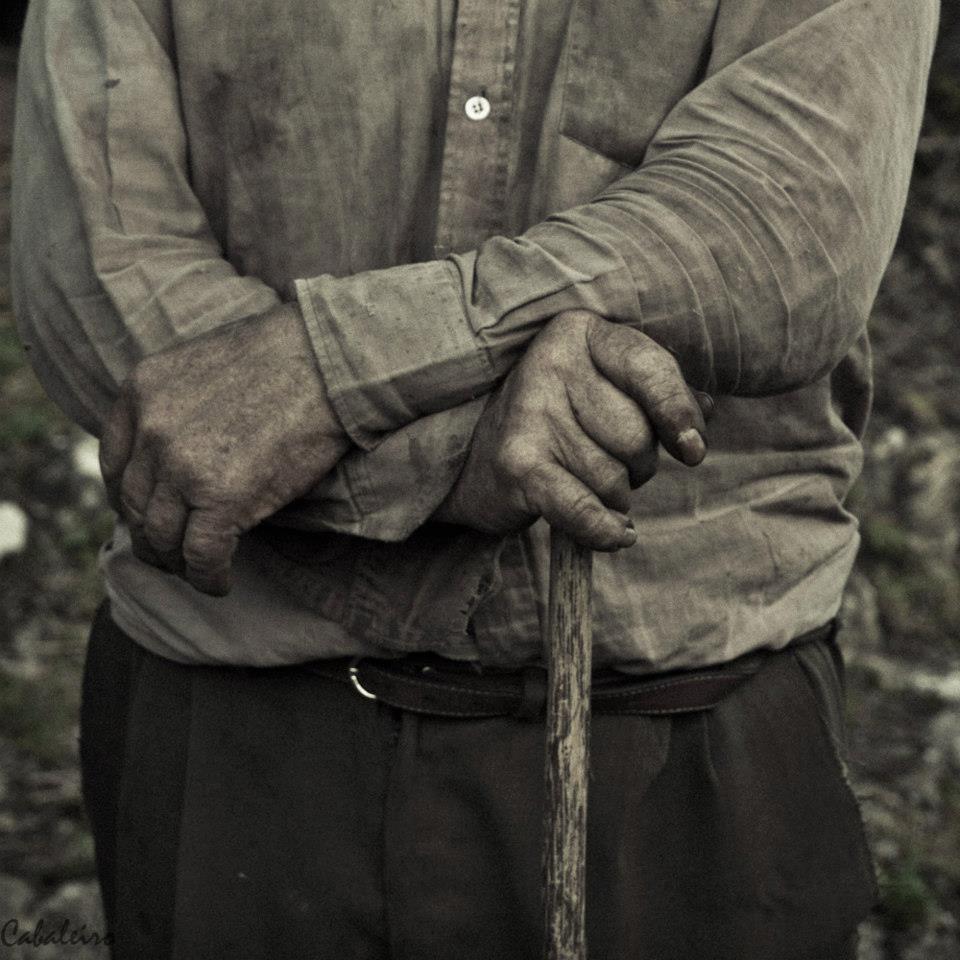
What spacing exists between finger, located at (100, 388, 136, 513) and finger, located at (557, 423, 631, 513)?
503mm

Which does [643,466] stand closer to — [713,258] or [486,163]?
[713,258]

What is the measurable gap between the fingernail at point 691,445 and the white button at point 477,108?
486mm

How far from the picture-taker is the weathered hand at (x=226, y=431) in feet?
5.36

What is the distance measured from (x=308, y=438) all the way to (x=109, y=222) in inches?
15.8

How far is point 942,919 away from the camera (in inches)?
136

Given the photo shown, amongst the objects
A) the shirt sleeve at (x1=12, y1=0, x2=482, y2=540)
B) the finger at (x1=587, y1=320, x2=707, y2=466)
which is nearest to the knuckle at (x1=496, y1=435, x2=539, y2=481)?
the finger at (x1=587, y1=320, x2=707, y2=466)

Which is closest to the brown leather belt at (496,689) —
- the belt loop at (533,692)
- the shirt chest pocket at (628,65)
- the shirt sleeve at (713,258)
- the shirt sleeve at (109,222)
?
the belt loop at (533,692)

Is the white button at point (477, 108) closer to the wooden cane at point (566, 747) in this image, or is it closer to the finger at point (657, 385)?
the finger at point (657, 385)

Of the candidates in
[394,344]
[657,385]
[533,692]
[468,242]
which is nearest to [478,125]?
[468,242]

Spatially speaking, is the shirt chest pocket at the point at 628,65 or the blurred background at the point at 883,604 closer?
the shirt chest pocket at the point at 628,65

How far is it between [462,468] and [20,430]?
3.32 meters

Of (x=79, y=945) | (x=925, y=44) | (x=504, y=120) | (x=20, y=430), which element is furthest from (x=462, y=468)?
(x=20, y=430)

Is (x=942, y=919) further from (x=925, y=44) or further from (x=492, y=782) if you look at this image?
(x=925, y=44)

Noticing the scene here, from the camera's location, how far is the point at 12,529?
4.46 m
